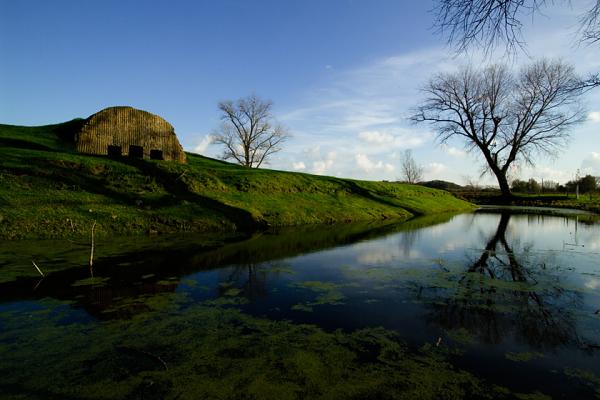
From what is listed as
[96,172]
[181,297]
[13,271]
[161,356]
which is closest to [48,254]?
[13,271]

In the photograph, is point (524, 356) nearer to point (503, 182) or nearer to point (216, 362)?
point (216, 362)

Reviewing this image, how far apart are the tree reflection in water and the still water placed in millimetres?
40

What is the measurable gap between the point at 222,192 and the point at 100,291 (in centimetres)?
1590

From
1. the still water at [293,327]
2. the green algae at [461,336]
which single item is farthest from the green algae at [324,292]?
the green algae at [461,336]

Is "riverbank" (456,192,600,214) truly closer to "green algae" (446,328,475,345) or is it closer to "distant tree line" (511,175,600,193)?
"distant tree line" (511,175,600,193)

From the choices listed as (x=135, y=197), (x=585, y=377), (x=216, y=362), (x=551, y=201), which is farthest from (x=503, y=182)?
(x=216, y=362)

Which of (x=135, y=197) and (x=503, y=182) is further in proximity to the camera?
(x=503, y=182)

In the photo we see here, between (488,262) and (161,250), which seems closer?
(488,262)

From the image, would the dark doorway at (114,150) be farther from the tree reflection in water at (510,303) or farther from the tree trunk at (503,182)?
the tree trunk at (503,182)

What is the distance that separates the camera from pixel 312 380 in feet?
14.0

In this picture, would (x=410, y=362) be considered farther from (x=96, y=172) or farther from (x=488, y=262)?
(x=96, y=172)

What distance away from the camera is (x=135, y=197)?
18.5 m

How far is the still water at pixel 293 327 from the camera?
165 inches

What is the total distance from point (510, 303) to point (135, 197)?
1770 cm
